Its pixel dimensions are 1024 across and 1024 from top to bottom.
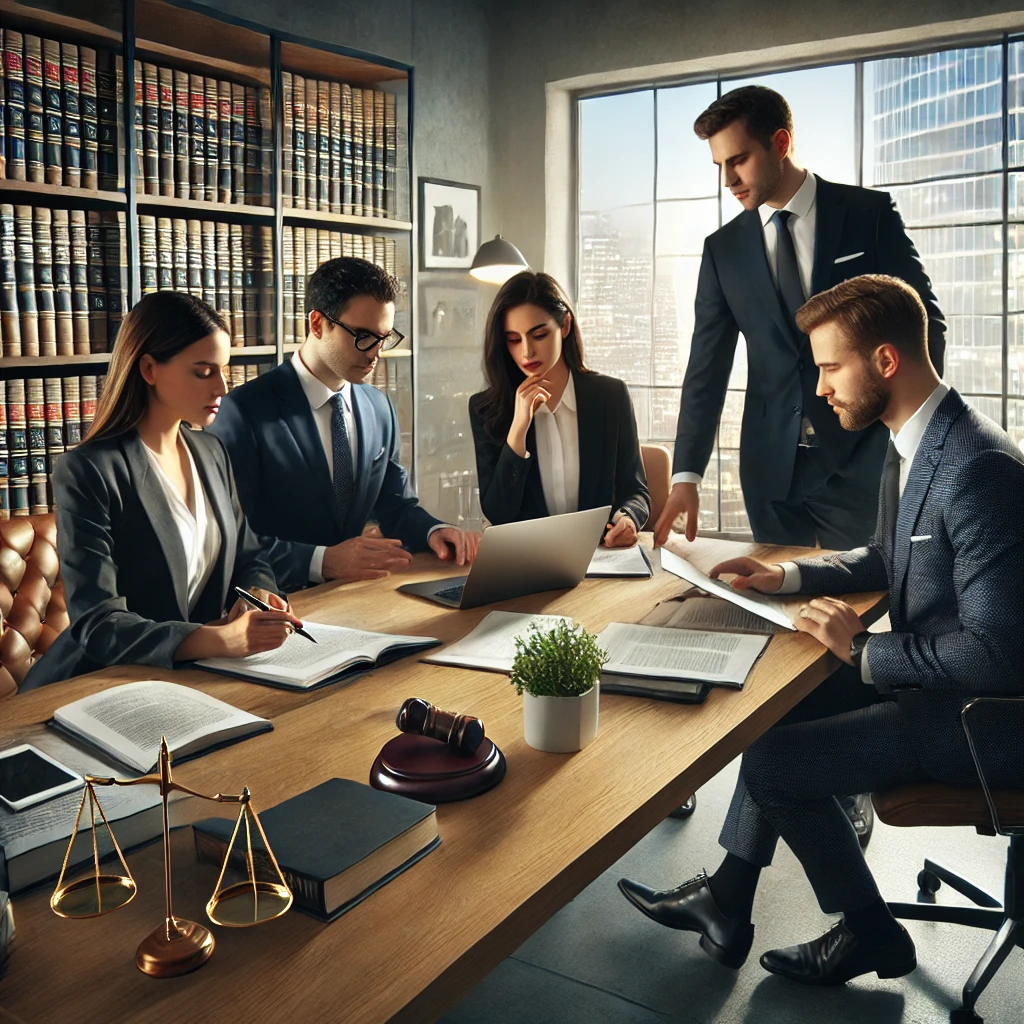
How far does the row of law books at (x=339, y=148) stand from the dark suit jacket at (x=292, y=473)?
4.82 feet

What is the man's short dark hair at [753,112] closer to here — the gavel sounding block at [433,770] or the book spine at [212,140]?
the book spine at [212,140]

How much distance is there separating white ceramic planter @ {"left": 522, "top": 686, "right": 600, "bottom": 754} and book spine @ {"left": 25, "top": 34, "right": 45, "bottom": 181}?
2.53m

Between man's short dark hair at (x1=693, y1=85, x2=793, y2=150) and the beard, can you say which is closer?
the beard

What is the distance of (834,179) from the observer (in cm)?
471

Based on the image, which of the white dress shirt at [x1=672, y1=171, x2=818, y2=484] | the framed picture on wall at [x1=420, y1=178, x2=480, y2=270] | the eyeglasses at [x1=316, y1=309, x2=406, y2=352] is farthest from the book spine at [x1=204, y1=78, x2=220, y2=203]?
the white dress shirt at [x1=672, y1=171, x2=818, y2=484]

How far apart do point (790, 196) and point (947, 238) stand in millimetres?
1945

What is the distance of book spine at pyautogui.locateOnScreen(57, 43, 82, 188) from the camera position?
→ 10.3 ft

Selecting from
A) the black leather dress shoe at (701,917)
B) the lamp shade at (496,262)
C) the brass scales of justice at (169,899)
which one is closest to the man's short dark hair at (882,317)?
the black leather dress shoe at (701,917)

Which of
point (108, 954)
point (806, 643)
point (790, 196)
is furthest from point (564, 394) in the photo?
point (108, 954)

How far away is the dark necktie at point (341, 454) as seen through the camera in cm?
287

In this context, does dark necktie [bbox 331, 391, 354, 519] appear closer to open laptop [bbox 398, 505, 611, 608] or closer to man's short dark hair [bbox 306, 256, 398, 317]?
man's short dark hair [bbox 306, 256, 398, 317]

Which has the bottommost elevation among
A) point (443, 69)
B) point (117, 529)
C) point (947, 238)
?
point (117, 529)

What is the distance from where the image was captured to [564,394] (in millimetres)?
3141

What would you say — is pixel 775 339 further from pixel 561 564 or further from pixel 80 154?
pixel 80 154
